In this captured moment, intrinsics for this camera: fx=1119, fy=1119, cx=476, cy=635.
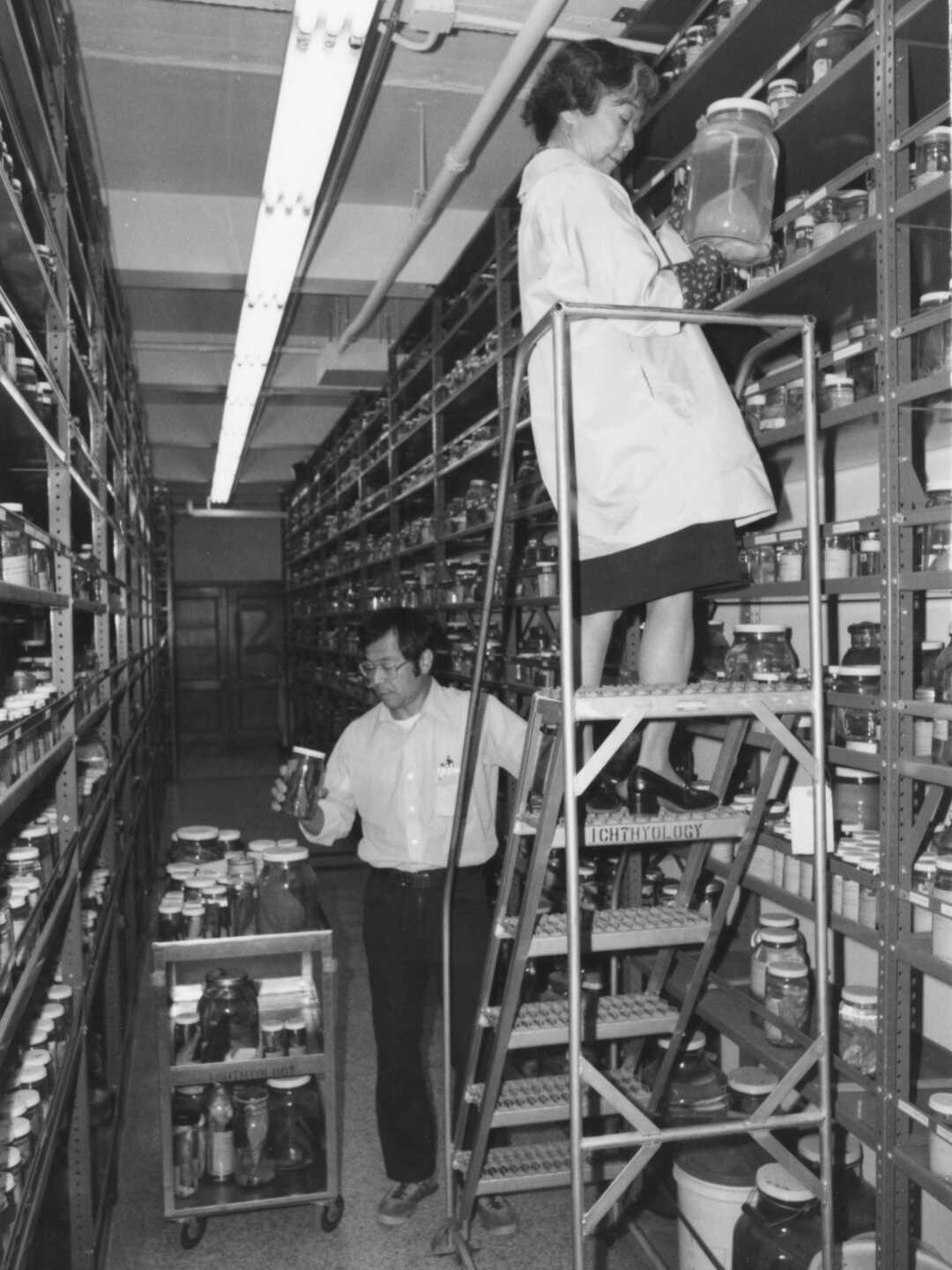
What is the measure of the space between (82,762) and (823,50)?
2.88m

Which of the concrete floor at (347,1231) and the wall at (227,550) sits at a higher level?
the wall at (227,550)

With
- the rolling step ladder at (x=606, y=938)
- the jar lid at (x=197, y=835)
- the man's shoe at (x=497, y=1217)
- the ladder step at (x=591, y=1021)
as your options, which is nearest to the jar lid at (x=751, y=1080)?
the rolling step ladder at (x=606, y=938)

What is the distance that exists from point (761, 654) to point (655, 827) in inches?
38.2

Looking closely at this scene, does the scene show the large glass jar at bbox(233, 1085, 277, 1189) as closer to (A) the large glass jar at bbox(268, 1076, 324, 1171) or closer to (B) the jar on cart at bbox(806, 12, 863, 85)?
(A) the large glass jar at bbox(268, 1076, 324, 1171)

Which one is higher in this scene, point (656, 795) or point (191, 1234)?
point (656, 795)

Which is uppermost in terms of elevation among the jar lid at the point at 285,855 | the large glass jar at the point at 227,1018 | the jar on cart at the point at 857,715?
the jar on cart at the point at 857,715

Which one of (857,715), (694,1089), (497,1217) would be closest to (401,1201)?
(497,1217)

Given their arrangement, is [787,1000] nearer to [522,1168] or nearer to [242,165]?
[522,1168]

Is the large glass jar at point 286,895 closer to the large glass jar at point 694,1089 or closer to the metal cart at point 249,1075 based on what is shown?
the metal cart at point 249,1075

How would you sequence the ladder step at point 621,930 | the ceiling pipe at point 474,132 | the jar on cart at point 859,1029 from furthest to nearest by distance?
the ceiling pipe at point 474,132 < the jar on cart at point 859,1029 < the ladder step at point 621,930

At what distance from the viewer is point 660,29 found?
3.32m

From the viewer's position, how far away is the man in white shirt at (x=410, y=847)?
10.6ft

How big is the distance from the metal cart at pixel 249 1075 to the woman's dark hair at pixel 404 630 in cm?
87

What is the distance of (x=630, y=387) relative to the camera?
2160 millimetres
